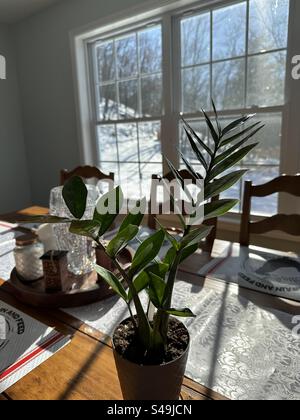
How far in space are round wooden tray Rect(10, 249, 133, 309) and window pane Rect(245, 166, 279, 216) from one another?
1558mm

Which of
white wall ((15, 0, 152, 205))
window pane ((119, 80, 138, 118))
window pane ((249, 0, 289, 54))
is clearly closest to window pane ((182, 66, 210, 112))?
window pane ((249, 0, 289, 54))

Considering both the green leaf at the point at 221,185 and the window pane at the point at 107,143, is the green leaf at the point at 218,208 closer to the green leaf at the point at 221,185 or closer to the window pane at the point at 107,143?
the green leaf at the point at 221,185

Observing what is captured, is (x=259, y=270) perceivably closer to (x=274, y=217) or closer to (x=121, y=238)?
(x=274, y=217)

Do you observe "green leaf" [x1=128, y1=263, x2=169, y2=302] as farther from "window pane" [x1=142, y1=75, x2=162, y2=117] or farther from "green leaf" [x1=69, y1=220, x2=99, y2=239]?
"window pane" [x1=142, y1=75, x2=162, y2=117]

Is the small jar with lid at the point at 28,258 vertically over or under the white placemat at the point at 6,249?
over

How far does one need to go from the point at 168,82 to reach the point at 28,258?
1.88 metres

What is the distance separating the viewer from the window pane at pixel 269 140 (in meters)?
1.99

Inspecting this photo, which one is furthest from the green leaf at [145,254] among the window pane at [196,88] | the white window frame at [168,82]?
the window pane at [196,88]

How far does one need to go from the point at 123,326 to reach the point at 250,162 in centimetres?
187

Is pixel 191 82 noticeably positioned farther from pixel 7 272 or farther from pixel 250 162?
pixel 7 272

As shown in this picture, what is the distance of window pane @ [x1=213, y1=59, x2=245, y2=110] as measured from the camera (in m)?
2.07

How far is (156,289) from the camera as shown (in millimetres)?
481

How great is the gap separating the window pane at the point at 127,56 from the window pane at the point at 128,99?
0.25 feet
